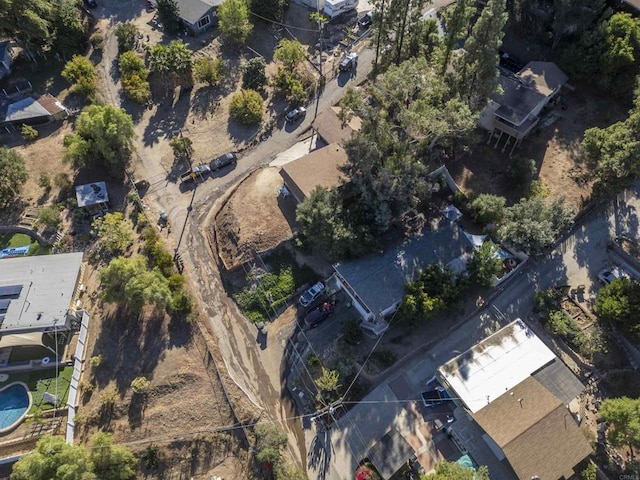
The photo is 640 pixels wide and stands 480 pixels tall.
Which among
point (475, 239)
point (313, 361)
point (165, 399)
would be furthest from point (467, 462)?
point (165, 399)

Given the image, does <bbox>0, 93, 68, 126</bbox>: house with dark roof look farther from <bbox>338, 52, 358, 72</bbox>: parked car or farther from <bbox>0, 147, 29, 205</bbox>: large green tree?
<bbox>338, 52, 358, 72</bbox>: parked car

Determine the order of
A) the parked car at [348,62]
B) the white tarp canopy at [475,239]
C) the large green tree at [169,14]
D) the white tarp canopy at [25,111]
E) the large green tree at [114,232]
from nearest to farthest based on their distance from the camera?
the white tarp canopy at [475,239], the large green tree at [114,232], the white tarp canopy at [25,111], the parked car at [348,62], the large green tree at [169,14]

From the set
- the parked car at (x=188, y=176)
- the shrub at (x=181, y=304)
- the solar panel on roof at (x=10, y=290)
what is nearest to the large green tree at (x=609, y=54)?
the parked car at (x=188, y=176)

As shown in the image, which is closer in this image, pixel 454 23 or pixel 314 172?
pixel 454 23

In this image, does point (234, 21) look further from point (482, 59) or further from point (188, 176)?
point (482, 59)

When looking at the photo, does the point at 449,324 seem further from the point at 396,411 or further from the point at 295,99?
the point at 295,99

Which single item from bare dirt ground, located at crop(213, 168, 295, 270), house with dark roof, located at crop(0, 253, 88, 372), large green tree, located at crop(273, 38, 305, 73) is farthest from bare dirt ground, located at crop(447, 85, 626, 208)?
house with dark roof, located at crop(0, 253, 88, 372)

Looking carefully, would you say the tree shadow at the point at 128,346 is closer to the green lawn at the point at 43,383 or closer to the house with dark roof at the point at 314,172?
the green lawn at the point at 43,383
